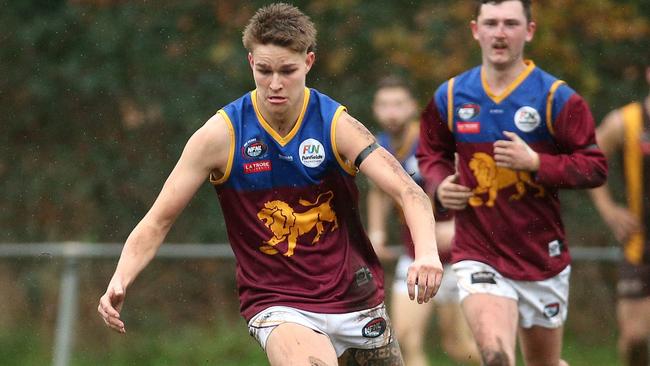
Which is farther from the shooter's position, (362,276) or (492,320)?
(492,320)

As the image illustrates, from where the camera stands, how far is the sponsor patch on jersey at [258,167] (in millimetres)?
5777

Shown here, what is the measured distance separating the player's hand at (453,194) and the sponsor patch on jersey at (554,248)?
560 millimetres

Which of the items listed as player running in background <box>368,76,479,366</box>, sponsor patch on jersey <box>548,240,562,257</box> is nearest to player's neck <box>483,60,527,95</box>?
sponsor patch on jersey <box>548,240,562,257</box>

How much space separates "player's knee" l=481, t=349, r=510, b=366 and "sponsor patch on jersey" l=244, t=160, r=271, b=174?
175 cm

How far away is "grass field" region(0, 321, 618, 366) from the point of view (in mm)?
10922

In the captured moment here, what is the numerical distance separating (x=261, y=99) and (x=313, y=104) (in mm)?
260

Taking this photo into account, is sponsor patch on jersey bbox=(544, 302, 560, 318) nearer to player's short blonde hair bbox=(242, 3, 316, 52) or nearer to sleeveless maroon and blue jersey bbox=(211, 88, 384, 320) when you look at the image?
sleeveless maroon and blue jersey bbox=(211, 88, 384, 320)

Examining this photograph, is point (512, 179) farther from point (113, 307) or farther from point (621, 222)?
point (113, 307)

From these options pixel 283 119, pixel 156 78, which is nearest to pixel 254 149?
pixel 283 119

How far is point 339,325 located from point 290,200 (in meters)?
0.62

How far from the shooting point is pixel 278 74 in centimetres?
566

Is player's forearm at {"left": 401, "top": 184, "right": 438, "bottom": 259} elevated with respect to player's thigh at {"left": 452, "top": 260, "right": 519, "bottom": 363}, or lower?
elevated

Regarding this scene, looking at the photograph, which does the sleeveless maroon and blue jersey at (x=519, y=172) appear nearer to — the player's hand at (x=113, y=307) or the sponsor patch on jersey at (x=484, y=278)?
the sponsor patch on jersey at (x=484, y=278)

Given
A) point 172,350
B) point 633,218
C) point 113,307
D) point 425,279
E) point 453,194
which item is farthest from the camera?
point 172,350
